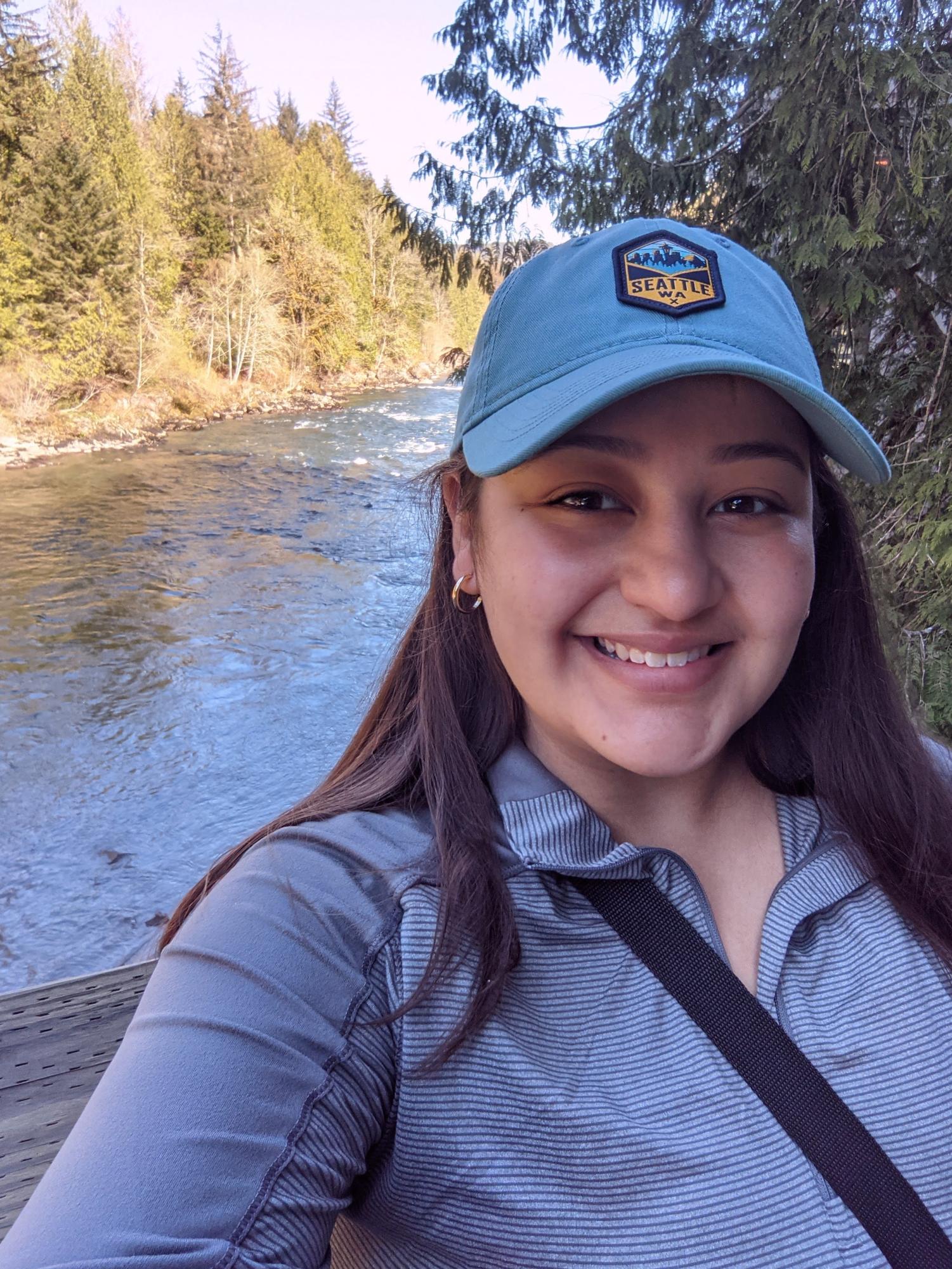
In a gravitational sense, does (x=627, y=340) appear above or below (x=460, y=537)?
above

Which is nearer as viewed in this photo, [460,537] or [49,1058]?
[460,537]

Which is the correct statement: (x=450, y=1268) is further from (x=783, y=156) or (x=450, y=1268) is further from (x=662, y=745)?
(x=783, y=156)

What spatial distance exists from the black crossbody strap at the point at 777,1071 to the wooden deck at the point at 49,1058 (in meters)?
0.92

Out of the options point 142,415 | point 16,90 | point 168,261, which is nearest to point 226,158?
point 168,261

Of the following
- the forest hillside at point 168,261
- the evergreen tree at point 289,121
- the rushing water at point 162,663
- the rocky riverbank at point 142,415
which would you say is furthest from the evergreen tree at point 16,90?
the evergreen tree at point 289,121

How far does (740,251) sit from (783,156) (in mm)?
3163

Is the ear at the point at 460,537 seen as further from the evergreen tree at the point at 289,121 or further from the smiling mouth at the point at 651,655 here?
the evergreen tree at the point at 289,121

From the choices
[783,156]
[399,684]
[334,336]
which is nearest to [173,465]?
[783,156]

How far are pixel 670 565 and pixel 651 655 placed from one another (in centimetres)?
9

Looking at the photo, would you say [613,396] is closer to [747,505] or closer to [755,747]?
[747,505]

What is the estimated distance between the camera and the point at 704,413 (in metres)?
0.83

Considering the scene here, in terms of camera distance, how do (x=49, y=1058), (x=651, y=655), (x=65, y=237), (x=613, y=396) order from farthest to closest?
1. (x=65, y=237)
2. (x=49, y=1058)
3. (x=651, y=655)
4. (x=613, y=396)

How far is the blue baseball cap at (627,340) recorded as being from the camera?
2.56 ft

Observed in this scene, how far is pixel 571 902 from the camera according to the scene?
86cm
